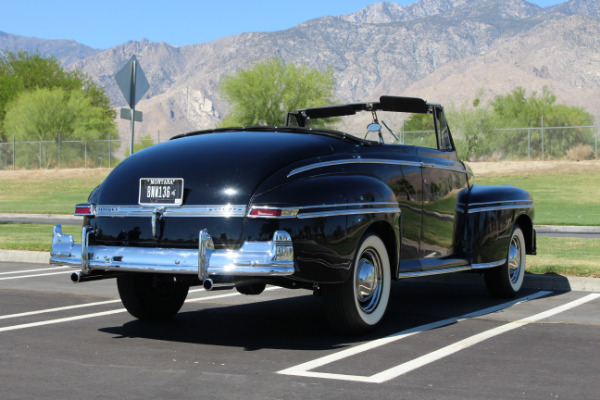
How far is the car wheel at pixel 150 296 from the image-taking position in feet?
24.4

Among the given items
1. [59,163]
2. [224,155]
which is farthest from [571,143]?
[224,155]

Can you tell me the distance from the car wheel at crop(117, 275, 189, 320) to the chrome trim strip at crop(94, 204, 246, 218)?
77 centimetres

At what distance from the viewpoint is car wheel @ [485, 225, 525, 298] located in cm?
899

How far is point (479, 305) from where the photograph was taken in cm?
870

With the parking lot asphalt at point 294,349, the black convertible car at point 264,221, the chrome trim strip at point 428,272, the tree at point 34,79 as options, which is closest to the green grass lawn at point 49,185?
the tree at point 34,79

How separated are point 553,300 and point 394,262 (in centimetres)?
264

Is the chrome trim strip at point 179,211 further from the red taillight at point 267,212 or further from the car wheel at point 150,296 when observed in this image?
the car wheel at point 150,296

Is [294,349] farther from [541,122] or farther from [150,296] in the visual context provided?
[541,122]

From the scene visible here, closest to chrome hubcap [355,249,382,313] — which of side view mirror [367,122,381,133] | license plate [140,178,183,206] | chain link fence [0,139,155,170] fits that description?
license plate [140,178,183,206]

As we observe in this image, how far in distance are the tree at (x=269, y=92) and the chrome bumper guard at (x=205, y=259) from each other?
54.5 m

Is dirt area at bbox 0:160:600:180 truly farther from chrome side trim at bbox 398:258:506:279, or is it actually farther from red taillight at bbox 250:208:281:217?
red taillight at bbox 250:208:281:217

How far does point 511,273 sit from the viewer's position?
9359 millimetres

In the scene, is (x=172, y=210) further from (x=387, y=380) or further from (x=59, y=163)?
(x=59, y=163)

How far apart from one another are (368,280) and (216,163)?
1.53 meters
